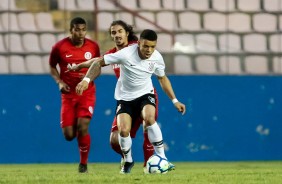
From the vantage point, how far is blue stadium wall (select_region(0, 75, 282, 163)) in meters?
17.1

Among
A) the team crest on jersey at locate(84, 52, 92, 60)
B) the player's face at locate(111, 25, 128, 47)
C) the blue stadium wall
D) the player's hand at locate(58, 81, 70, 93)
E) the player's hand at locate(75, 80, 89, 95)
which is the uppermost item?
the player's face at locate(111, 25, 128, 47)

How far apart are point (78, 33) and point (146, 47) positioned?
2.27 m

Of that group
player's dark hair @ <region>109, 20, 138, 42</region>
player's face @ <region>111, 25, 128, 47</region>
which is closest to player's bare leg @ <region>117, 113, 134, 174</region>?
player's face @ <region>111, 25, 128, 47</region>

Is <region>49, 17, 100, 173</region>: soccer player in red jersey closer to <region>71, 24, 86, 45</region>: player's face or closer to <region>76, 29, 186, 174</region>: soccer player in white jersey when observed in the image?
<region>71, 24, 86, 45</region>: player's face

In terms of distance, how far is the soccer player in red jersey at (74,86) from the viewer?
43.3 ft

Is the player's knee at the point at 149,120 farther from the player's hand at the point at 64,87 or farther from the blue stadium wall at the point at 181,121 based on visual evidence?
the blue stadium wall at the point at 181,121

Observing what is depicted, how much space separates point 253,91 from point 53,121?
3.49 meters

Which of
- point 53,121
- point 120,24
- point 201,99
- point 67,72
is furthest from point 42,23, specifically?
point 120,24

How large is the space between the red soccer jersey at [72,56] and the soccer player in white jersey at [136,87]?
5.22 ft

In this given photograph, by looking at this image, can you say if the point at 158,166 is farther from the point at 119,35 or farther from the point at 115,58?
the point at 119,35

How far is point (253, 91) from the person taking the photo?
57.9 ft

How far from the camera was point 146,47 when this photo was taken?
1099 cm

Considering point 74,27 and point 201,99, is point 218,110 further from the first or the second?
point 74,27

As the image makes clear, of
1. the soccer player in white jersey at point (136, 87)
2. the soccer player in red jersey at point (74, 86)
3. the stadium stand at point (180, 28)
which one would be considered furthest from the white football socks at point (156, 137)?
the stadium stand at point (180, 28)
